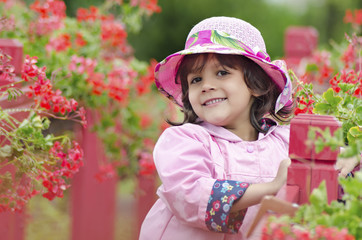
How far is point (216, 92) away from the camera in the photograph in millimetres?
2455

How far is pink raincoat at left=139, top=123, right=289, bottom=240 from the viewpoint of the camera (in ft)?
6.98

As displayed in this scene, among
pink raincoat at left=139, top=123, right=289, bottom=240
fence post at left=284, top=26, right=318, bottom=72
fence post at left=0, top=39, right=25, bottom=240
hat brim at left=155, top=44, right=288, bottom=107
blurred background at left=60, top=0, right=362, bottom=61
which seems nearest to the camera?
pink raincoat at left=139, top=123, right=289, bottom=240

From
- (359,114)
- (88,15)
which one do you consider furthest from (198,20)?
(359,114)

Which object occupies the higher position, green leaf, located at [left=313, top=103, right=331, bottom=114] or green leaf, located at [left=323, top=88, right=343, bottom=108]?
green leaf, located at [left=323, top=88, right=343, bottom=108]

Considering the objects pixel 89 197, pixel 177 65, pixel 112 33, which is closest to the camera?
pixel 177 65

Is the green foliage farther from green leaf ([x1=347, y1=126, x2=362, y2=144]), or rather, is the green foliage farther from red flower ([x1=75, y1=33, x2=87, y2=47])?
red flower ([x1=75, y1=33, x2=87, y2=47])

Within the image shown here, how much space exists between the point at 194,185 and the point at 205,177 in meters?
0.05

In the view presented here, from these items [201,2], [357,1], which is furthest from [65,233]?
[357,1]

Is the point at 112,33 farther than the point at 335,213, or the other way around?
the point at 112,33

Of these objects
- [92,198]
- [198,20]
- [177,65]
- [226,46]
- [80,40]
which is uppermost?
[226,46]

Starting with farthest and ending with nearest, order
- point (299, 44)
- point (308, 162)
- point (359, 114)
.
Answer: point (299, 44), point (359, 114), point (308, 162)

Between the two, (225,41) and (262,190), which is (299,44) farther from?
(262,190)

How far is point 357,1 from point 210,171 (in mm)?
19418

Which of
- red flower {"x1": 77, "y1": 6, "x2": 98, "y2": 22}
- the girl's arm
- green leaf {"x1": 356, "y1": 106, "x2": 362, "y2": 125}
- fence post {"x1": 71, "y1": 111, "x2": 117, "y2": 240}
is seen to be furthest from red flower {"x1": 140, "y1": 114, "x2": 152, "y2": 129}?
the girl's arm
